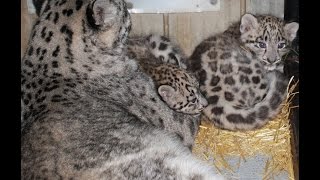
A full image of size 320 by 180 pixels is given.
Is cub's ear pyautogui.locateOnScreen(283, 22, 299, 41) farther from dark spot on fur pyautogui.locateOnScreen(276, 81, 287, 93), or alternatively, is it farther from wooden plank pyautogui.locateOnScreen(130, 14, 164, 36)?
wooden plank pyautogui.locateOnScreen(130, 14, 164, 36)

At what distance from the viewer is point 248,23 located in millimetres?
4703

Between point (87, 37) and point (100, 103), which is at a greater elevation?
point (87, 37)

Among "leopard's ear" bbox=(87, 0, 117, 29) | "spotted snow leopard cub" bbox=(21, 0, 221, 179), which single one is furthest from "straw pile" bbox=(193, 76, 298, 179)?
"leopard's ear" bbox=(87, 0, 117, 29)

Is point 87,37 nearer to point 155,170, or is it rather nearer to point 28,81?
point 28,81

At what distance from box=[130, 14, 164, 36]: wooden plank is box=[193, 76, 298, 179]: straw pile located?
103cm

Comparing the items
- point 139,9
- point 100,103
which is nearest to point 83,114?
point 100,103

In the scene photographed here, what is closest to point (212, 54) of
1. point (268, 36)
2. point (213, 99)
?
point (213, 99)

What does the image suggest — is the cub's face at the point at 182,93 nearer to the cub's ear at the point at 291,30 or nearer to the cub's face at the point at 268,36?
the cub's face at the point at 268,36

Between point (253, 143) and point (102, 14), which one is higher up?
point (102, 14)

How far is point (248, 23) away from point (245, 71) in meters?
0.51

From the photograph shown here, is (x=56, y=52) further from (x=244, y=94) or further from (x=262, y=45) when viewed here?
(x=262, y=45)
